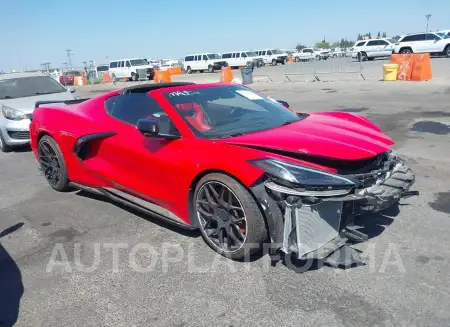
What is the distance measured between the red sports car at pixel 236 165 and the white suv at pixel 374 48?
3342 cm

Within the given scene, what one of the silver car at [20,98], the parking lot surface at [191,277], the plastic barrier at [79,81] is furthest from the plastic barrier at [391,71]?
the plastic barrier at [79,81]

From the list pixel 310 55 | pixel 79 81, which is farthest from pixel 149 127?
pixel 310 55

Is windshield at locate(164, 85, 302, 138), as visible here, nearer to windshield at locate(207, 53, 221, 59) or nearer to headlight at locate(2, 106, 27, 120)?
headlight at locate(2, 106, 27, 120)

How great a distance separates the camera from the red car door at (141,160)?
146 inches

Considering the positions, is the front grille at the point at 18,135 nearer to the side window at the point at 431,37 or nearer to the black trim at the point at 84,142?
the black trim at the point at 84,142

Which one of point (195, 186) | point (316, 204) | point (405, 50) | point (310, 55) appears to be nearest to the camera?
point (316, 204)

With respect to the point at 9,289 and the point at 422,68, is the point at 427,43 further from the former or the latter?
the point at 9,289

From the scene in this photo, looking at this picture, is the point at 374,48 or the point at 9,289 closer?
the point at 9,289

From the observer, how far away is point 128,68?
3728 centimetres

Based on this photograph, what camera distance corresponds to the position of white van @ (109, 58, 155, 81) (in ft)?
120

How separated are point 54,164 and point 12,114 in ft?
10.1

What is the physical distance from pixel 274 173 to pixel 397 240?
145cm

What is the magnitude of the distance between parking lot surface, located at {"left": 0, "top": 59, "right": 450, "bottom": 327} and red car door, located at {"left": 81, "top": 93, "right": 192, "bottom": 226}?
37cm

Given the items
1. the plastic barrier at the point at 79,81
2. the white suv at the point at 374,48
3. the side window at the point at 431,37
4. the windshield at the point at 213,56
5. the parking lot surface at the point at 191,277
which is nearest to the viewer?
the parking lot surface at the point at 191,277
